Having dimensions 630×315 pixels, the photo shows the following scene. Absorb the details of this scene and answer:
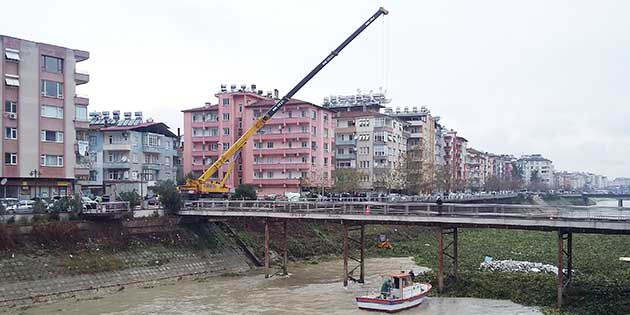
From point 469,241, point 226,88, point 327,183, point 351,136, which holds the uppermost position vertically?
point 226,88

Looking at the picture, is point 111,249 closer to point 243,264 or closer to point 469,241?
point 243,264

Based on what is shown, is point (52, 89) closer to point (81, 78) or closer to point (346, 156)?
point (81, 78)

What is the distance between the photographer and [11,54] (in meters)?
55.9

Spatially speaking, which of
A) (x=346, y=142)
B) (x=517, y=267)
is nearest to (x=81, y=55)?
(x=517, y=267)

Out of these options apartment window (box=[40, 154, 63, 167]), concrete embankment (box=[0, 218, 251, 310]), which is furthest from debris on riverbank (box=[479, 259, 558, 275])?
apartment window (box=[40, 154, 63, 167])

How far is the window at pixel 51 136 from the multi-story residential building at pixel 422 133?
236 feet

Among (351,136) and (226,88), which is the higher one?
(226,88)

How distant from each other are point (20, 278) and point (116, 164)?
157ft

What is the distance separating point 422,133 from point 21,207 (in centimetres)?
9887

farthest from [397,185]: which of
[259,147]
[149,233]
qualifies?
[149,233]

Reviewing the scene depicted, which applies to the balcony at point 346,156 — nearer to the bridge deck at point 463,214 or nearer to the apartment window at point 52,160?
the apartment window at point 52,160

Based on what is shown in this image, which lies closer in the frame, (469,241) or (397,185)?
(469,241)

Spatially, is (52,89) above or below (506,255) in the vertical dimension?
above

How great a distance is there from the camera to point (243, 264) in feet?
182
